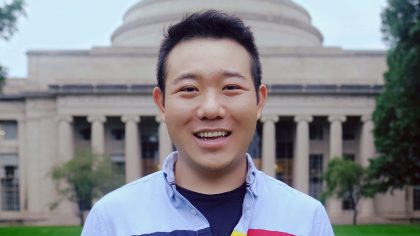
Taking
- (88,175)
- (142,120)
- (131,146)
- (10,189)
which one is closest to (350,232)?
(88,175)

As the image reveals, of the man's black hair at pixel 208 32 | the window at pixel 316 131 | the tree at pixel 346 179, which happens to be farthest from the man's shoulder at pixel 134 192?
the window at pixel 316 131

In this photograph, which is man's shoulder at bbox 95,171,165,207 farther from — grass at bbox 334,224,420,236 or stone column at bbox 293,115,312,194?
stone column at bbox 293,115,312,194

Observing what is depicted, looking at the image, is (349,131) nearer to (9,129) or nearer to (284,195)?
(9,129)

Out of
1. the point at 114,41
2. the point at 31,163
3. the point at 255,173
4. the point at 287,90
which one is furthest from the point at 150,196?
the point at 114,41

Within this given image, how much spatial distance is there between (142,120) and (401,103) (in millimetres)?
26159

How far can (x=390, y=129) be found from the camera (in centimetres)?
2955

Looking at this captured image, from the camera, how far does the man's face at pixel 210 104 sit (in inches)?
89.7

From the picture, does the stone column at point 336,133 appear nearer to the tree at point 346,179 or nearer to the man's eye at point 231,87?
the tree at point 346,179

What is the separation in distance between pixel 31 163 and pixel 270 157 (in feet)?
66.9

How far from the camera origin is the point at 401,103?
2469cm

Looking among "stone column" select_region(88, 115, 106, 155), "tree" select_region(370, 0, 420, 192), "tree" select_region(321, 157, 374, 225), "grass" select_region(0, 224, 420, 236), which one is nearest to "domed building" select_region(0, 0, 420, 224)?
"stone column" select_region(88, 115, 106, 155)

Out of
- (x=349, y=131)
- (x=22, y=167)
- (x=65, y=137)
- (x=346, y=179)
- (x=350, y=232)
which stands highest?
(x=349, y=131)

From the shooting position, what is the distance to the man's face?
7.47 feet

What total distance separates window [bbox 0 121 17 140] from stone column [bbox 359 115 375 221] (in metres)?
30.1
